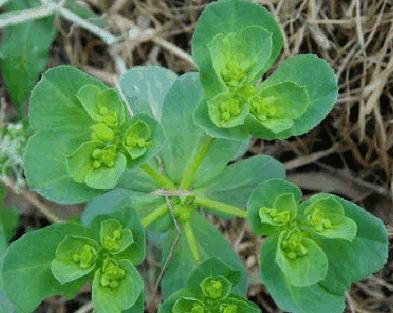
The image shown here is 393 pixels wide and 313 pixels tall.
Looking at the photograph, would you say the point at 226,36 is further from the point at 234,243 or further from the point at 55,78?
the point at 234,243

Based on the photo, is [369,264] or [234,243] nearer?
[369,264]

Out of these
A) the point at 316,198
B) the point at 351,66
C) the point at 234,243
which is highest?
the point at 316,198

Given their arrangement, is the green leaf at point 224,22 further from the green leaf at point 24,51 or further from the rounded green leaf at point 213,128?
the green leaf at point 24,51

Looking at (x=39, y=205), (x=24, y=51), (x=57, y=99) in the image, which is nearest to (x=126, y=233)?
(x=57, y=99)

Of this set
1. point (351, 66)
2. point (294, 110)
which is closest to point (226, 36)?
point (294, 110)

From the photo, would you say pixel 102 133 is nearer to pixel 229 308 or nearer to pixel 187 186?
pixel 187 186

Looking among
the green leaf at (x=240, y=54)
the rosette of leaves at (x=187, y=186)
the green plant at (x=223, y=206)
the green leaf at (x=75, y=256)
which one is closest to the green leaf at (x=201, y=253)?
the rosette of leaves at (x=187, y=186)
